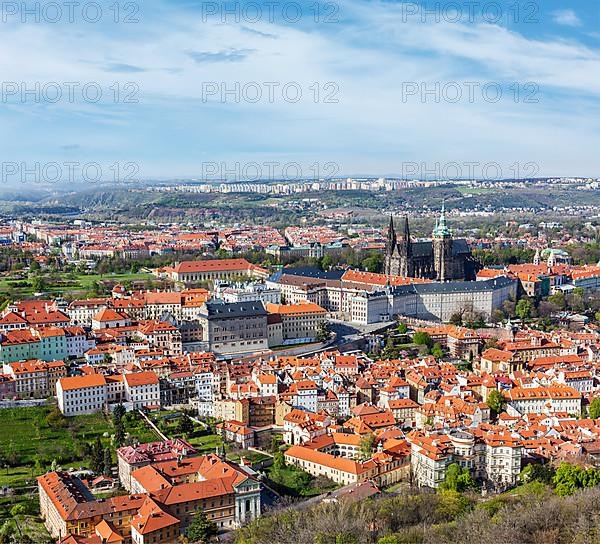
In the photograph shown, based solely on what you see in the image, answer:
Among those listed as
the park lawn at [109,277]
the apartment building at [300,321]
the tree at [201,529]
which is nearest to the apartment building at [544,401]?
the tree at [201,529]

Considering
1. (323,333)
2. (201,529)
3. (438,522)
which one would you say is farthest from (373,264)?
(201,529)

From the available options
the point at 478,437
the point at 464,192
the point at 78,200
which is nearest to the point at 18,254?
the point at 478,437

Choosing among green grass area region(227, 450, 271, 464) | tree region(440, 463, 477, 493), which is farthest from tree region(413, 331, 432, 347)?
tree region(440, 463, 477, 493)

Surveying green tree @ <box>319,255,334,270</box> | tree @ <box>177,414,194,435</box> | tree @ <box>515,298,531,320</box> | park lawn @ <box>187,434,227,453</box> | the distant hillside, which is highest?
green tree @ <box>319,255,334,270</box>

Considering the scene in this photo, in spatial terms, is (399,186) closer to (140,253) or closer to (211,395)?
(140,253)

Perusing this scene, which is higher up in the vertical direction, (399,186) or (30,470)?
(399,186)

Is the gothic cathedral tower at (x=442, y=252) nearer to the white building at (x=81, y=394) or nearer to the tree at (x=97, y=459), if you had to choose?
the white building at (x=81, y=394)

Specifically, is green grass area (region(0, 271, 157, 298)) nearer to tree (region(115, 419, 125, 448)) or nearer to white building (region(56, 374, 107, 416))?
white building (region(56, 374, 107, 416))
